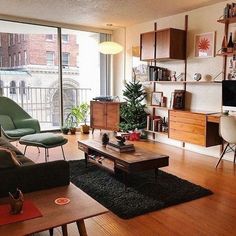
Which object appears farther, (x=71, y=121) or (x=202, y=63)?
(x=71, y=121)

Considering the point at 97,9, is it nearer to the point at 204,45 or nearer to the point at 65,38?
the point at 65,38

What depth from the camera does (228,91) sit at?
396cm

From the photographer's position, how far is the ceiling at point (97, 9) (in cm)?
436

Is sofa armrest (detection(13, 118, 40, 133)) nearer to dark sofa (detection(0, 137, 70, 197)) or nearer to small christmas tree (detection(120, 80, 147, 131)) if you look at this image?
small christmas tree (detection(120, 80, 147, 131))

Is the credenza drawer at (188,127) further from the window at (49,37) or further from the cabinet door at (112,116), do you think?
the window at (49,37)

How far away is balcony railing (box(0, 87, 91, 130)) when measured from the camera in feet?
20.9

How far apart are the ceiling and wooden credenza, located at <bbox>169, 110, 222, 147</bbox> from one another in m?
1.74

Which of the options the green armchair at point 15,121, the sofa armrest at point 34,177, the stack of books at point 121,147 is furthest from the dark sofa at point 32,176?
the green armchair at point 15,121

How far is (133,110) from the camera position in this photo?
5609mm

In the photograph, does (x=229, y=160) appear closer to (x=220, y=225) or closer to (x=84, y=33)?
(x=220, y=225)

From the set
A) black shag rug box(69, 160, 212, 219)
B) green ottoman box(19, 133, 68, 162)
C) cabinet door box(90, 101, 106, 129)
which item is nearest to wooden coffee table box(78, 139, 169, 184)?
black shag rug box(69, 160, 212, 219)

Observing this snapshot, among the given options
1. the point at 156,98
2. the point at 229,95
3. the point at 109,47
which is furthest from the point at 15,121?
the point at 229,95

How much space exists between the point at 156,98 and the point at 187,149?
3.96 ft

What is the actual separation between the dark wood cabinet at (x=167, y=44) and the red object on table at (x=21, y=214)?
3.82 m
